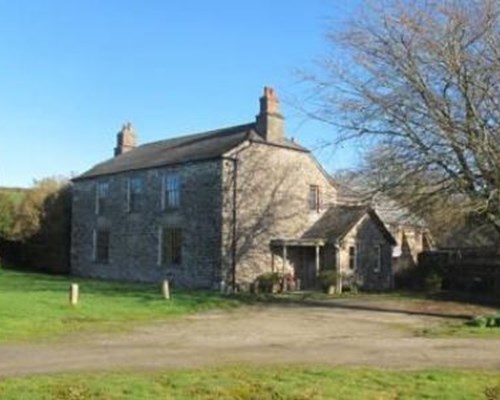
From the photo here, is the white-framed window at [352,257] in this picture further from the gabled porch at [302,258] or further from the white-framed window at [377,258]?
the white-framed window at [377,258]

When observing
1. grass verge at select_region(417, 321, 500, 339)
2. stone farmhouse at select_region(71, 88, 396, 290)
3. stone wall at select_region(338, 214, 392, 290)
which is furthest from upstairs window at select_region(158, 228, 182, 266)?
grass verge at select_region(417, 321, 500, 339)

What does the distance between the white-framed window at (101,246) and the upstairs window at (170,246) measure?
20.2 feet

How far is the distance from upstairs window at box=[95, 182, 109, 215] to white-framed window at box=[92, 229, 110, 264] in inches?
49.7

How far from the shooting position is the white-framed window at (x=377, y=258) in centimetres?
4172

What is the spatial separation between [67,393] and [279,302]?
70.2ft

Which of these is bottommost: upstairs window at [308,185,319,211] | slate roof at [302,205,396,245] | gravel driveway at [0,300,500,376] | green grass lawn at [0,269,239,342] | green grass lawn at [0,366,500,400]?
green grass lawn at [0,366,500,400]

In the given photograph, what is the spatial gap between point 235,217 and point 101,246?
12.4 m

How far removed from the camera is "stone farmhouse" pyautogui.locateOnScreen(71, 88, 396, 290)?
120 ft

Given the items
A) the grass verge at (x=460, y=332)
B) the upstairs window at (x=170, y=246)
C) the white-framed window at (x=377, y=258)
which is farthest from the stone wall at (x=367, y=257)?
the grass verge at (x=460, y=332)

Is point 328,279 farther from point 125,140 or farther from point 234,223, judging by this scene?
point 125,140

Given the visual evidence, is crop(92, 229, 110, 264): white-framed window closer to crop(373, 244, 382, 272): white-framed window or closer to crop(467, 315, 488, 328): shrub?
crop(373, 244, 382, 272): white-framed window

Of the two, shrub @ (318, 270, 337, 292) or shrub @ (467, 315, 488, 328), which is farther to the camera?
shrub @ (318, 270, 337, 292)

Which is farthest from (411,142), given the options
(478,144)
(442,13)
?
(442,13)

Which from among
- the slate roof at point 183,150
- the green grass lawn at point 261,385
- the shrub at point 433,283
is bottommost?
the green grass lawn at point 261,385
